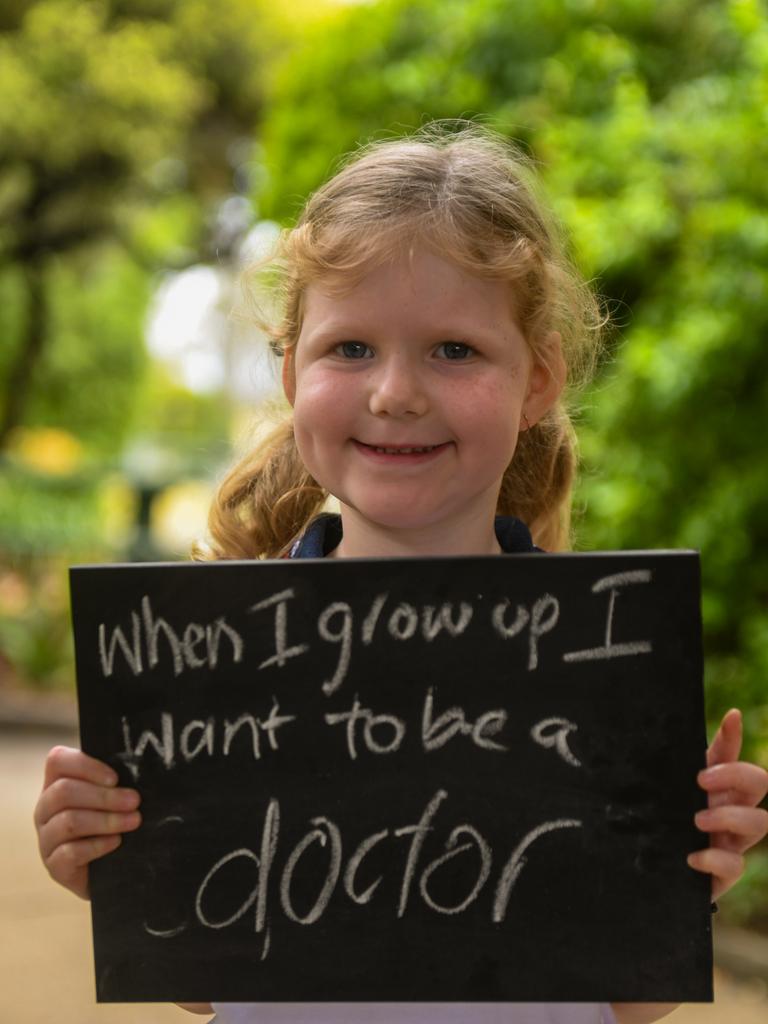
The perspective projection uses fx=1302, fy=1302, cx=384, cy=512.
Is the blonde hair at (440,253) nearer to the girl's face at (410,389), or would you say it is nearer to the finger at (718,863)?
the girl's face at (410,389)

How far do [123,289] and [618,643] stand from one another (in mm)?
14941

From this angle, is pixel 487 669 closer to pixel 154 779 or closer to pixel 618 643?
pixel 618 643

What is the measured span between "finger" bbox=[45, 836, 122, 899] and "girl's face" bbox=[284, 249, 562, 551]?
0.48 meters

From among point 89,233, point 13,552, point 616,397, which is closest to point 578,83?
point 616,397

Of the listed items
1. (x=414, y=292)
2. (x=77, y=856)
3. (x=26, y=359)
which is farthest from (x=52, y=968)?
(x=26, y=359)

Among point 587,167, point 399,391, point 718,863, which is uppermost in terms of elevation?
point 587,167

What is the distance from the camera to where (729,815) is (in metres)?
1.39

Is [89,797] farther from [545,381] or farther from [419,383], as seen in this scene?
[545,381]

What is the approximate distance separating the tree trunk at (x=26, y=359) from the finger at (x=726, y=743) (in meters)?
13.3

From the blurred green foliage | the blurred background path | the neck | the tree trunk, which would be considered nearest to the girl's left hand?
the neck

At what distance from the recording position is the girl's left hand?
4.56 feet

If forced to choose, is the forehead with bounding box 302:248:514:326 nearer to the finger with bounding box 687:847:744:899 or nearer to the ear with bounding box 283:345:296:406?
the ear with bounding box 283:345:296:406

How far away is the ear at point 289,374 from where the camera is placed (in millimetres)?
1719

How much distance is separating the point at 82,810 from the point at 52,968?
3403 mm
